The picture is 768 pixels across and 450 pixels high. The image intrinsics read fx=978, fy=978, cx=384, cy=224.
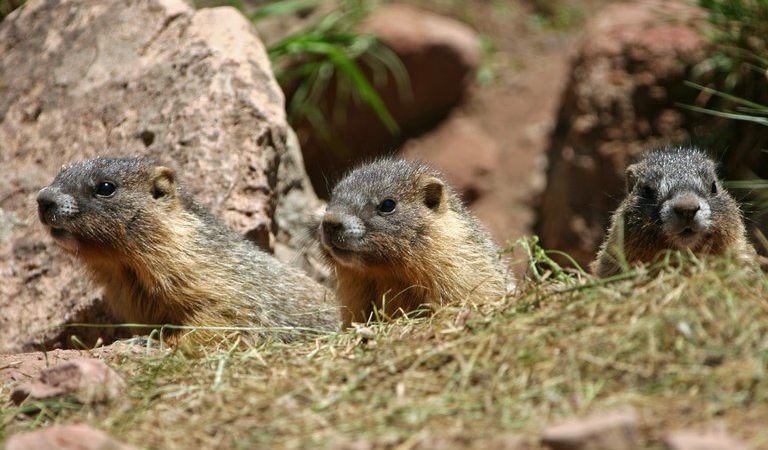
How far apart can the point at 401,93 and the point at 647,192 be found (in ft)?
22.4

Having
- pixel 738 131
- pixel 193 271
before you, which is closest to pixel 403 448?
pixel 193 271

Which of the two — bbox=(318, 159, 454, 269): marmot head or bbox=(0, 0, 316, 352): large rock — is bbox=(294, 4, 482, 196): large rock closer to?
bbox=(0, 0, 316, 352): large rock

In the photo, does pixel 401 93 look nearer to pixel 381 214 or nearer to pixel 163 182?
pixel 381 214

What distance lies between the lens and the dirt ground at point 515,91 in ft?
43.3

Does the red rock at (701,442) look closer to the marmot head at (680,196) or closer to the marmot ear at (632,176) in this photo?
the marmot head at (680,196)

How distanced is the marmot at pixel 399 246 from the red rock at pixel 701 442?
3.14 meters

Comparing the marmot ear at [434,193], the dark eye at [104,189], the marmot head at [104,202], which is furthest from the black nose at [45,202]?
the marmot ear at [434,193]

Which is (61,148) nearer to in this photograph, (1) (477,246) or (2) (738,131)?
(1) (477,246)

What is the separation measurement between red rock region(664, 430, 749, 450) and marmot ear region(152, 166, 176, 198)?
181 inches

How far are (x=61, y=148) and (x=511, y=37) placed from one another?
8.61 metres

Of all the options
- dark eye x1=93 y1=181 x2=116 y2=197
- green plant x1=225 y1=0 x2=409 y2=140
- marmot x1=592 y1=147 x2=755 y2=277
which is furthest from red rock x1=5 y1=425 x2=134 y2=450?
green plant x1=225 y1=0 x2=409 y2=140

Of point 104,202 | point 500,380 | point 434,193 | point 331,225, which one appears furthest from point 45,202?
point 500,380

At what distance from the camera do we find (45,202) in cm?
690

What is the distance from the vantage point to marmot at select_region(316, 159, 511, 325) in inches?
277
